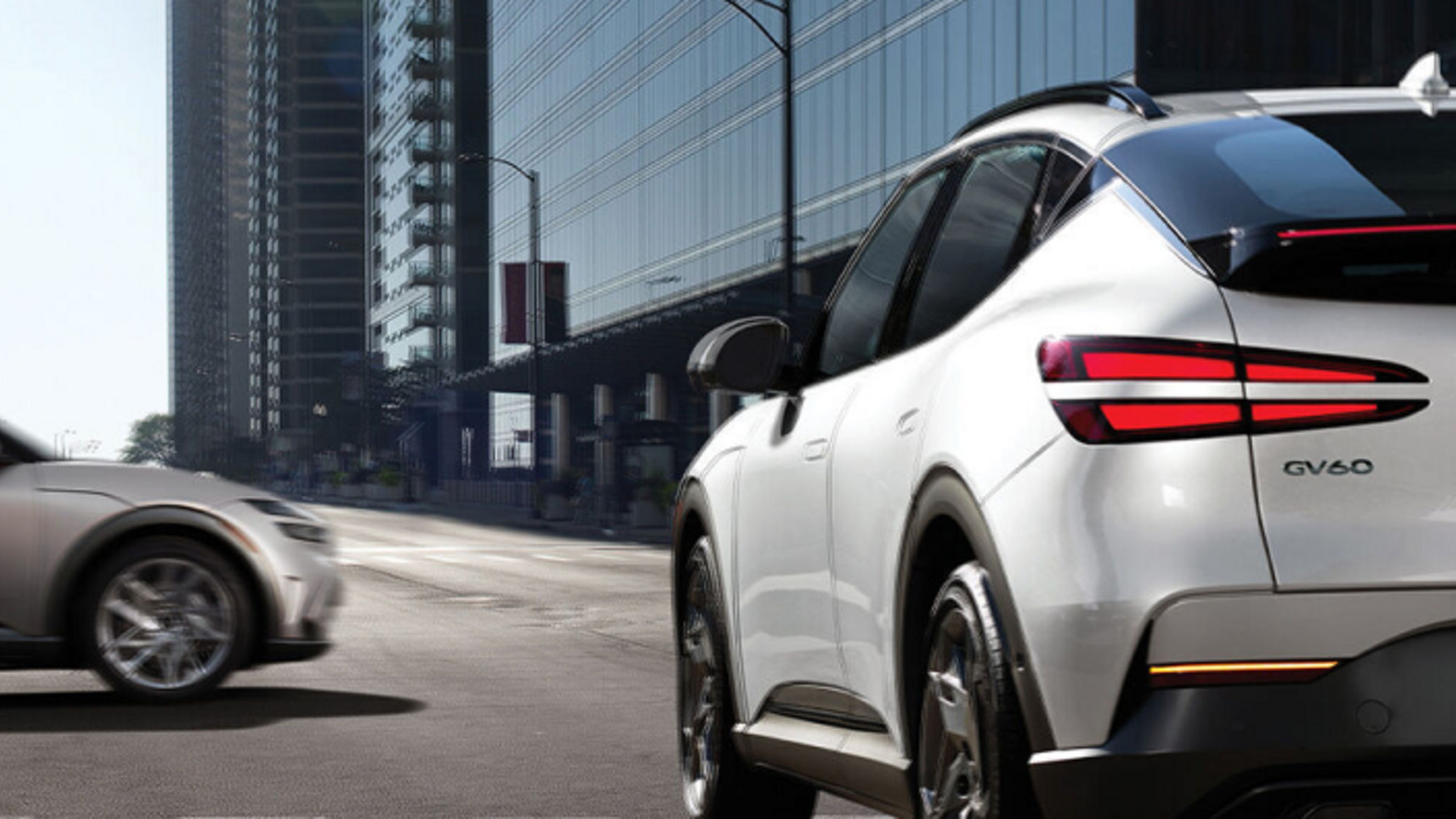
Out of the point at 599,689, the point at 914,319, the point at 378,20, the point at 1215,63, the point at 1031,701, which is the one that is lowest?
the point at 599,689

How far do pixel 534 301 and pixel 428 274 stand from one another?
6422cm

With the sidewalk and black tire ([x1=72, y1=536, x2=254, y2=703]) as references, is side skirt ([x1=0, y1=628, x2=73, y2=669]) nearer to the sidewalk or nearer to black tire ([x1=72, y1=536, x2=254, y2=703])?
black tire ([x1=72, y1=536, x2=254, y2=703])

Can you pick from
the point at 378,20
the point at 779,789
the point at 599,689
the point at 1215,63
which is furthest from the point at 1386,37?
the point at 378,20

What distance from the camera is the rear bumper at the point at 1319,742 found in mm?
3318

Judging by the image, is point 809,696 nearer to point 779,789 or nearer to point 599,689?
point 779,789

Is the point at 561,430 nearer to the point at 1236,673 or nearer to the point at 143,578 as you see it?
the point at 143,578

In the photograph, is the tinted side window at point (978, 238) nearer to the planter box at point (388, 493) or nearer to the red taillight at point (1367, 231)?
the red taillight at point (1367, 231)

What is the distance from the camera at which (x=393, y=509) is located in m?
77.1

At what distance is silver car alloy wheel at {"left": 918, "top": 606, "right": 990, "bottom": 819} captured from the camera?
3.92 metres

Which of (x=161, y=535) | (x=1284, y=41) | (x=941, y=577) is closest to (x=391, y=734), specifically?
(x=161, y=535)

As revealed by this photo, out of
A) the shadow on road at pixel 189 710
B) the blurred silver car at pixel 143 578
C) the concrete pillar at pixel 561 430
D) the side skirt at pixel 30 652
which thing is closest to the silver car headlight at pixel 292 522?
the blurred silver car at pixel 143 578

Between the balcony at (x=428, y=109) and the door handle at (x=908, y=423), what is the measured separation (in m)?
116

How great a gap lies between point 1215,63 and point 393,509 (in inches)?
1889

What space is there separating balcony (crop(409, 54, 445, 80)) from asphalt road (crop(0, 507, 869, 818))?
105 metres
